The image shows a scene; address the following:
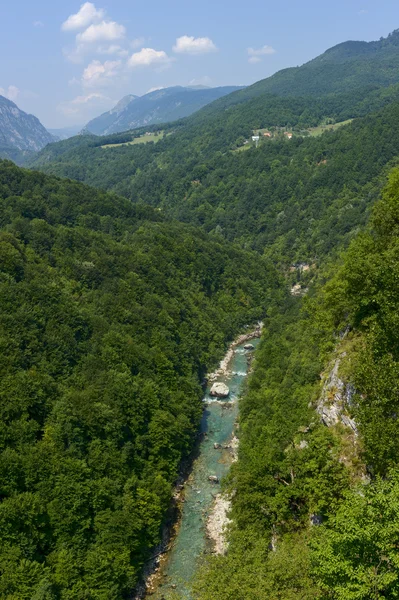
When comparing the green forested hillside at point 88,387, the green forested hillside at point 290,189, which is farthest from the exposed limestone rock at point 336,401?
the green forested hillside at point 290,189

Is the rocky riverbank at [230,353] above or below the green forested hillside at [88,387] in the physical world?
below

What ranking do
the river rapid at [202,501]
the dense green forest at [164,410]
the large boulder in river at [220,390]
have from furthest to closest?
the large boulder in river at [220,390] < the river rapid at [202,501] < the dense green forest at [164,410]

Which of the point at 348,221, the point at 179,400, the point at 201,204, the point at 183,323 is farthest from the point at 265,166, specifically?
the point at 179,400

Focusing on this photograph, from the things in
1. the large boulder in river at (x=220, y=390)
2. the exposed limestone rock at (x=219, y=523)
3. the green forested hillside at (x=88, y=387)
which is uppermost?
the green forested hillside at (x=88, y=387)

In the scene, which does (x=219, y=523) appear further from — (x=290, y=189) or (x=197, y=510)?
(x=290, y=189)

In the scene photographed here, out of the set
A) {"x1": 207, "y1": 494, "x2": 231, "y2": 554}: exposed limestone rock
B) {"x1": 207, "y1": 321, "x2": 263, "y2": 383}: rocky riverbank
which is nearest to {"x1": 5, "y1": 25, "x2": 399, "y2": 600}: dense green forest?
{"x1": 207, "y1": 321, "x2": 263, "y2": 383}: rocky riverbank

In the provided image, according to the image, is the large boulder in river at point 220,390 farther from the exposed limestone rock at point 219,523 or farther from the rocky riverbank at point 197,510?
the exposed limestone rock at point 219,523

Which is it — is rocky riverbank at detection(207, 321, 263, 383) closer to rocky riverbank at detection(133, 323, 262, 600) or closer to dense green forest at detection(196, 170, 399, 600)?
rocky riverbank at detection(133, 323, 262, 600)

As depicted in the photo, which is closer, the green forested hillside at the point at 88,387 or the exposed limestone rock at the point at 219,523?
the green forested hillside at the point at 88,387

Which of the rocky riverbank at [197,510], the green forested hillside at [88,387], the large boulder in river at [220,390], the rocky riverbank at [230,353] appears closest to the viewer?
the green forested hillside at [88,387]
